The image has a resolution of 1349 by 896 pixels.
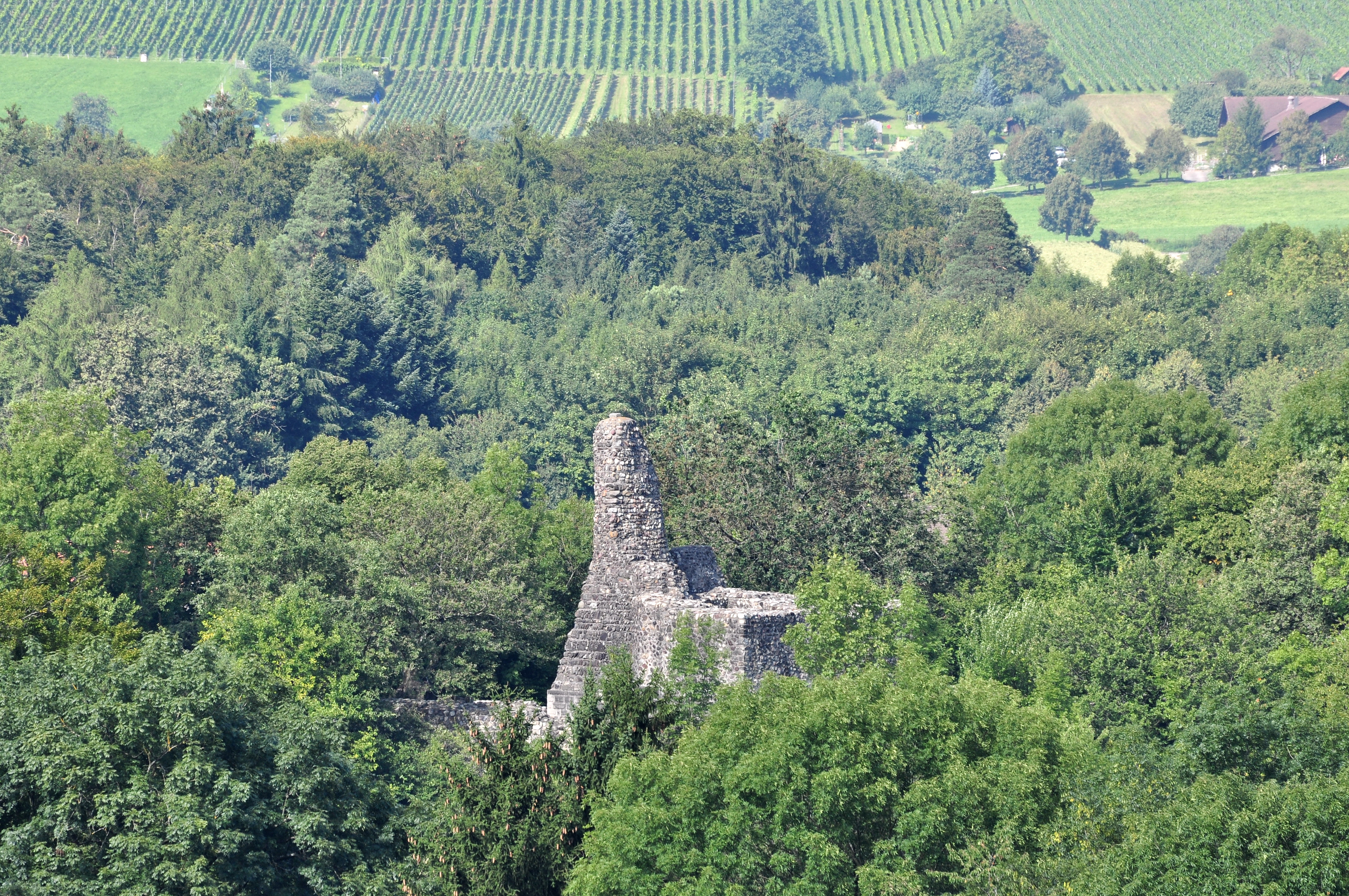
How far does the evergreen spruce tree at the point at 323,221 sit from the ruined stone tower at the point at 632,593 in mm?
87113

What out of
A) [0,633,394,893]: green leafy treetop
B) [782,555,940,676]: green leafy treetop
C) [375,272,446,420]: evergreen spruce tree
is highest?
[375,272,446,420]: evergreen spruce tree

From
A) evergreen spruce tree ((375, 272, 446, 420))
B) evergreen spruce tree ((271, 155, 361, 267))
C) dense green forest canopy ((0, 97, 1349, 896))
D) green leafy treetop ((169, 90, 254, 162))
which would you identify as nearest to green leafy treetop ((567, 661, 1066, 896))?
dense green forest canopy ((0, 97, 1349, 896))

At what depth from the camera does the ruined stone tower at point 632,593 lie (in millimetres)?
38250

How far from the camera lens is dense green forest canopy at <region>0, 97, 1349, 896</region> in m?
31.6

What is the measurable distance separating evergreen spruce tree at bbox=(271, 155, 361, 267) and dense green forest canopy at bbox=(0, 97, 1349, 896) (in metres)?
18.3

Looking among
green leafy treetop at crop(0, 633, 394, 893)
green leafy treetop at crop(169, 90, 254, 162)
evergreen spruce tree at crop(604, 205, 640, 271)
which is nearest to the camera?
green leafy treetop at crop(0, 633, 394, 893)

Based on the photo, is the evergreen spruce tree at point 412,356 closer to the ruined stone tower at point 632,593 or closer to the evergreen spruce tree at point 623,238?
the evergreen spruce tree at point 623,238

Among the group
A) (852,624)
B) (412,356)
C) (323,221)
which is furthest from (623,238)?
(852,624)

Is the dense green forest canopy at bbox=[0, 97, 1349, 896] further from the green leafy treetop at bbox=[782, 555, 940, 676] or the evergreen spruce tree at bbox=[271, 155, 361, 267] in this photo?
the evergreen spruce tree at bbox=[271, 155, 361, 267]

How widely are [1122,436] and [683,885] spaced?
3723cm

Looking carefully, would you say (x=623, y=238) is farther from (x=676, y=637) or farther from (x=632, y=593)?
(x=676, y=637)

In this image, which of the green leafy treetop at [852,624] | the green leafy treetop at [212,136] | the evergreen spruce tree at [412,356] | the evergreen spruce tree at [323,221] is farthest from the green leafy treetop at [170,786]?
the green leafy treetop at [212,136]

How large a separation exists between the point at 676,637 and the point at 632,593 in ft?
6.94

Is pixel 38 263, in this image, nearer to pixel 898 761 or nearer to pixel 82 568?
pixel 82 568
